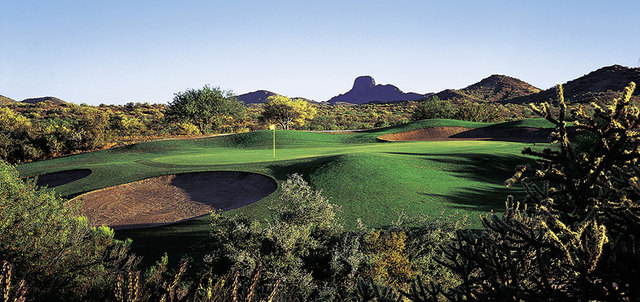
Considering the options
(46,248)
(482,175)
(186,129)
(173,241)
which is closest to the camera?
(46,248)

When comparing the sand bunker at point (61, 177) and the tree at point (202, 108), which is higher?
the tree at point (202, 108)

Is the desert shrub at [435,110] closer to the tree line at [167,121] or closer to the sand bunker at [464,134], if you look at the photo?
the tree line at [167,121]

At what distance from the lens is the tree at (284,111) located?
60.9 m

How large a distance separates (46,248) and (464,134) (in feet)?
142

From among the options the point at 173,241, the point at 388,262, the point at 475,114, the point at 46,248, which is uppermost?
the point at 475,114

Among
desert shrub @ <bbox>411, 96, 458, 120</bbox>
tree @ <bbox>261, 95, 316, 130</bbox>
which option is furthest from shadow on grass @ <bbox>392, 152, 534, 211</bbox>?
tree @ <bbox>261, 95, 316, 130</bbox>

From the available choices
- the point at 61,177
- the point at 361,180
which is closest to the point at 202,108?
the point at 61,177

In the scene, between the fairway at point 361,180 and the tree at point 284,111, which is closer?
the fairway at point 361,180

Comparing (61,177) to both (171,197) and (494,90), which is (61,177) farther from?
(494,90)

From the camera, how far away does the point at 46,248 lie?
881 cm

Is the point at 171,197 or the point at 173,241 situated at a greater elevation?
the point at 171,197

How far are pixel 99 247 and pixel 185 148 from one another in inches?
1085

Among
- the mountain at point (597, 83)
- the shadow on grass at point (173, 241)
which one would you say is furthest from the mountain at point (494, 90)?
the shadow on grass at point (173, 241)

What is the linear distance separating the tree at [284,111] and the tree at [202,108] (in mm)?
6944
